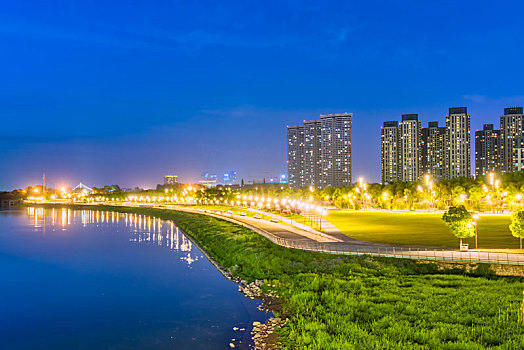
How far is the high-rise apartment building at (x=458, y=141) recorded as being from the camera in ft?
606

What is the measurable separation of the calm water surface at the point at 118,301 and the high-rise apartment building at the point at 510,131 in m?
180

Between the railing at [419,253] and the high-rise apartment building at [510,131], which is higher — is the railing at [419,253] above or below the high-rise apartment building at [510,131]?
below

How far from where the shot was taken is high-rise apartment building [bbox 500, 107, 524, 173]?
180m

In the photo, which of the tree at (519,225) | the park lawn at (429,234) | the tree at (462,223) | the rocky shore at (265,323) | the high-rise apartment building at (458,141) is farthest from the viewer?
the high-rise apartment building at (458,141)

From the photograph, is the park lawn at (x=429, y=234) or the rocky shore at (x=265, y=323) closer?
the rocky shore at (x=265, y=323)

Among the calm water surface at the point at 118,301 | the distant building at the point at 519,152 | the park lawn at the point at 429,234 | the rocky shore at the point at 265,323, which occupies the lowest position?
the calm water surface at the point at 118,301

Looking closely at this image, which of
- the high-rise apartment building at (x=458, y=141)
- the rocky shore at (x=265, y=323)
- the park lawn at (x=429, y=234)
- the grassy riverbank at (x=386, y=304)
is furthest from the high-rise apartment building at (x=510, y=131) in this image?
the rocky shore at (x=265, y=323)

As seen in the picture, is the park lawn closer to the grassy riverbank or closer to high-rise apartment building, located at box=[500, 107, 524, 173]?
the grassy riverbank

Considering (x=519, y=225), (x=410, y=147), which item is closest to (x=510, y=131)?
(x=410, y=147)

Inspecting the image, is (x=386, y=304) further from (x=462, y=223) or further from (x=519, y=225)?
(x=519, y=225)

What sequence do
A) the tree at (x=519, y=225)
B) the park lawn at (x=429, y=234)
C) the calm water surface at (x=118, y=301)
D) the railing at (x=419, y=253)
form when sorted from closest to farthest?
the calm water surface at (x=118, y=301) < the railing at (x=419, y=253) < the tree at (x=519, y=225) < the park lawn at (x=429, y=234)

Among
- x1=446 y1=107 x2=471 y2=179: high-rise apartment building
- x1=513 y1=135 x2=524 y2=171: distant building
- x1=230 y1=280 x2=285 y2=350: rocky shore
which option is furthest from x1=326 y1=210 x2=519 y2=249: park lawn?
x1=446 y1=107 x2=471 y2=179: high-rise apartment building

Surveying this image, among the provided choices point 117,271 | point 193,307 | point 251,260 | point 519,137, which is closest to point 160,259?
point 117,271

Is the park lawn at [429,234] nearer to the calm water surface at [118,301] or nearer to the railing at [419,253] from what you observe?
the railing at [419,253]
